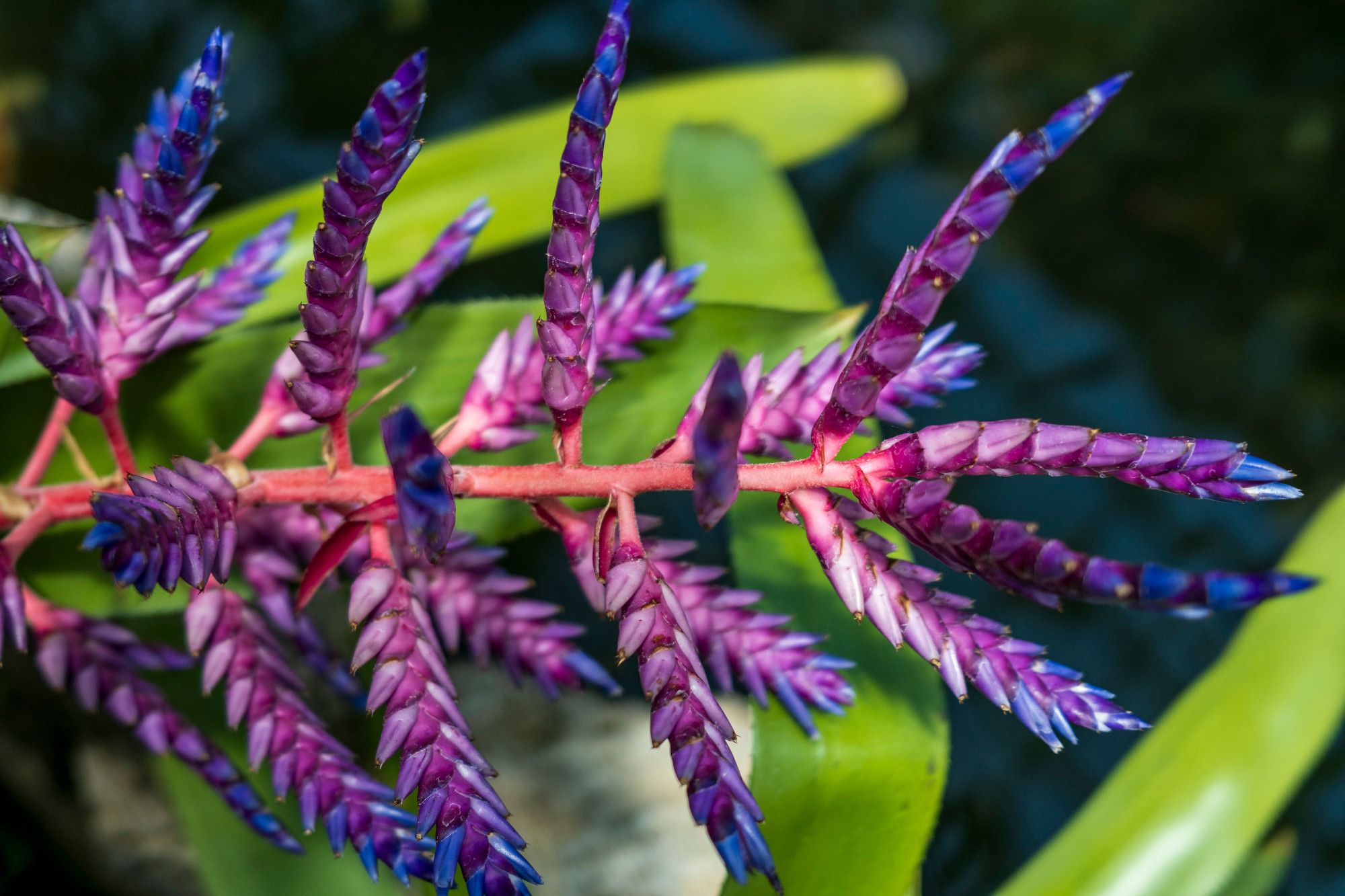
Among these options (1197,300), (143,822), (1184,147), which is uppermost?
(1184,147)

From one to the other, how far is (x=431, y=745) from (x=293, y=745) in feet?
0.57

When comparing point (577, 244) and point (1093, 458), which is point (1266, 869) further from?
point (577, 244)

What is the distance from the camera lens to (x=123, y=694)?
70cm

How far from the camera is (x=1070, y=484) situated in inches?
47.4

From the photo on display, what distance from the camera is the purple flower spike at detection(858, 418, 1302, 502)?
0.44m

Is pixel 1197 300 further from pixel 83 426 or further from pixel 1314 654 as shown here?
pixel 83 426

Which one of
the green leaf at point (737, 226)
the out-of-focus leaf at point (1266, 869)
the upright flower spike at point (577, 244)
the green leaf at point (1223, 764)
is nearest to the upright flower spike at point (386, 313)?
the upright flower spike at point (577, 244)

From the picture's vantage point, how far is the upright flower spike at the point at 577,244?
1.53ft

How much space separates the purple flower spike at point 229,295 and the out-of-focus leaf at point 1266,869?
1.07 meters

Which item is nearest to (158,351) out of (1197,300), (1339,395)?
(1197,300)

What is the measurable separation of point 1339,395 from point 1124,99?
50 cm

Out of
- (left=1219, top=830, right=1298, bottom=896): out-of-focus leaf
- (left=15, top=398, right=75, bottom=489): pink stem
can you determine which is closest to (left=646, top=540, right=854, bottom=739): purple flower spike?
(left=15, top=398, right=75, bottom=489): pink stem

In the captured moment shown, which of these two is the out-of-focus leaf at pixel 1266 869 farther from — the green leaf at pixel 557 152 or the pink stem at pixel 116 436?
the pink stem at pixel 116 436

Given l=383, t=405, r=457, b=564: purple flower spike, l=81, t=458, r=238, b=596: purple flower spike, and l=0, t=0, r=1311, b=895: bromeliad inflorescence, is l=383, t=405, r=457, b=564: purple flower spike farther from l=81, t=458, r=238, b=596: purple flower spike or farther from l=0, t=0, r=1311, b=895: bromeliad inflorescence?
l=81, t=458, r=238, b=596: purple flower spike
